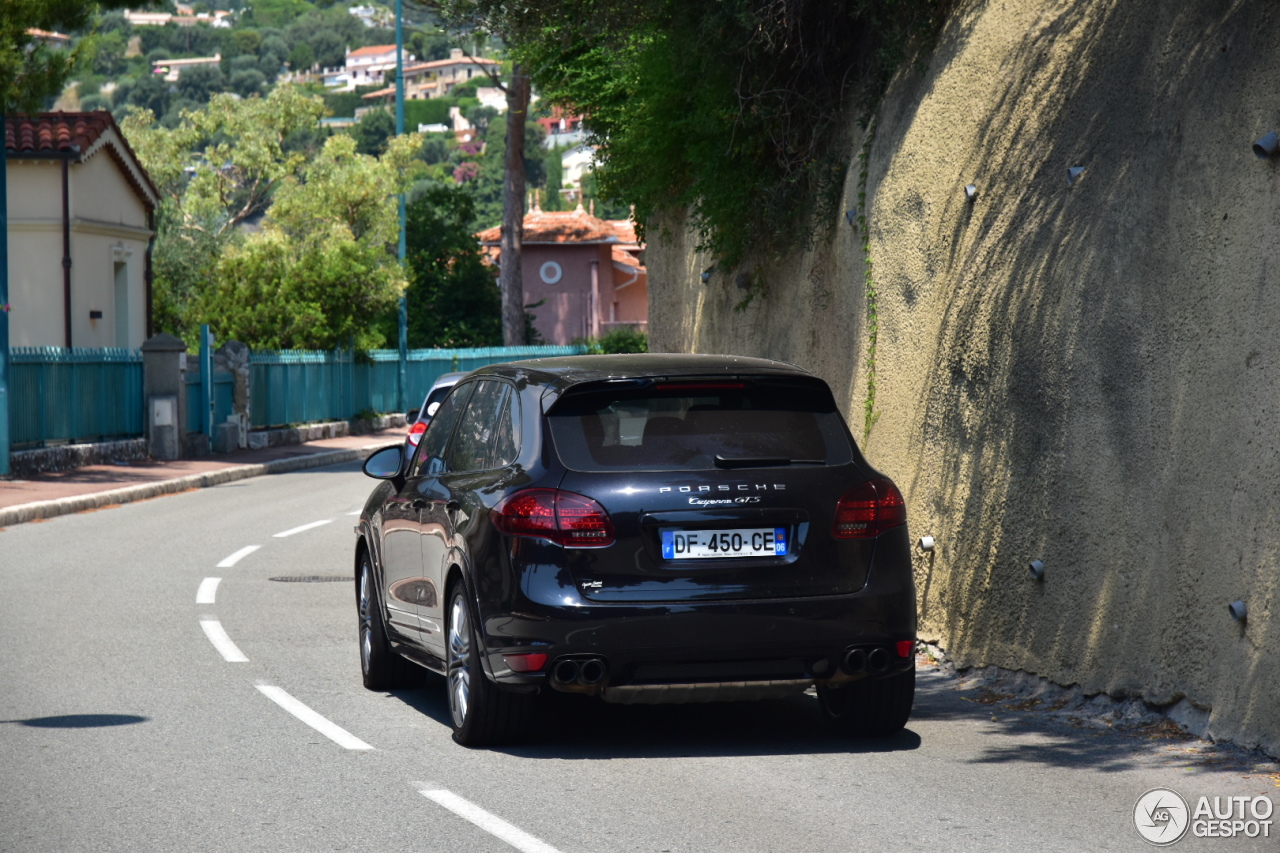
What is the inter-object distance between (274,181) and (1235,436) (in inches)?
2180

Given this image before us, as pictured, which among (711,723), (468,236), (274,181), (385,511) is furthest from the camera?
(274,181)

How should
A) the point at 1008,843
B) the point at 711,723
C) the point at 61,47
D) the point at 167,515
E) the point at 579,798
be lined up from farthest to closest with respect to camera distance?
the point at 61,47 → the point at 167,515 → the point at 711,723 → the point at 579,798 → the point at 1008,843

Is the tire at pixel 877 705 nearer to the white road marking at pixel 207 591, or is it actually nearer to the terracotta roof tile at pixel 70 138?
the white road marking at pixel 207 591

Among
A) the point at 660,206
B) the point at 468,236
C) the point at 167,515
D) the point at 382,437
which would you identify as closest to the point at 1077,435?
the point at 660,206

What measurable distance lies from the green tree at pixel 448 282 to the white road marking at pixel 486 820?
1861 inches

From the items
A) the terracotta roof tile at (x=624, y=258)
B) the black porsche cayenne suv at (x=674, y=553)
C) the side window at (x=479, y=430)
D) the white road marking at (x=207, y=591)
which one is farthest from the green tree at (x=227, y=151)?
the black porsche cayenne suv at (x=674, y=553)

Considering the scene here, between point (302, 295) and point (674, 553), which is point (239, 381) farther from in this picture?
point (674, 553)

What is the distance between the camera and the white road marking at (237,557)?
1463 cm

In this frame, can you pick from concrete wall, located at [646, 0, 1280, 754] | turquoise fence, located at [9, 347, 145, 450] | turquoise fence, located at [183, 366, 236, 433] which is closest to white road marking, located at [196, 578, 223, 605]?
concrete wall, located at [646, 0, 1280, 754]

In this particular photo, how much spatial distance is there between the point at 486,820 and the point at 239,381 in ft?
89.8

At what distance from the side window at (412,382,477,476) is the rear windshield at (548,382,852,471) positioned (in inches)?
54.9

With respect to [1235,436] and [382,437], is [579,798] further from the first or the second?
[382,437]

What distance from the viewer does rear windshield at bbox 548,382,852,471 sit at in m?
6.79

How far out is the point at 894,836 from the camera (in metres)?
5.53
